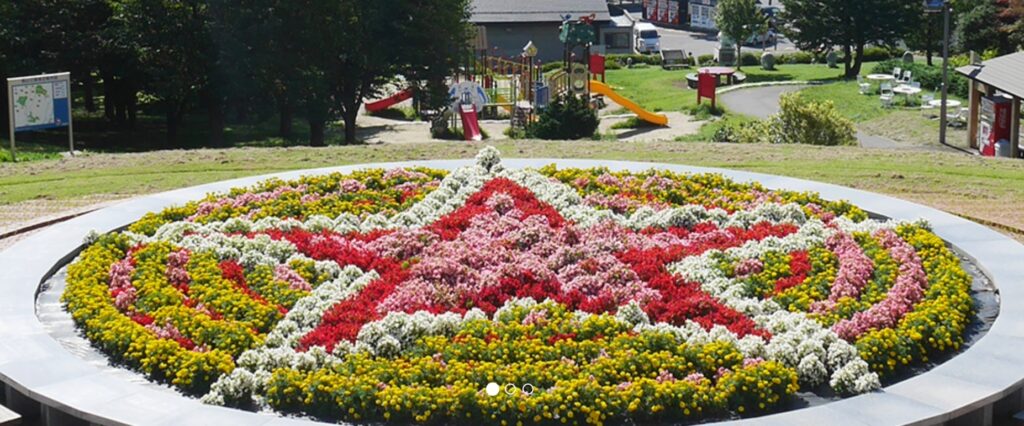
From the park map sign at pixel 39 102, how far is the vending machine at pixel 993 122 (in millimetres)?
21443

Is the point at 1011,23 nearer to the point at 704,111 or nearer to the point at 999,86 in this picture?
the point at 704,111

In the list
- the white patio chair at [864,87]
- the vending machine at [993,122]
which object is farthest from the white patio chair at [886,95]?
the vending machine at [993,122]

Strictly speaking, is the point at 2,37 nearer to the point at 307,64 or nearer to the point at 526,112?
the point at 307,64

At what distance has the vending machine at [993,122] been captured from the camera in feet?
107

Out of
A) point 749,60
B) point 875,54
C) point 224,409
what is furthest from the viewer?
point 749,60

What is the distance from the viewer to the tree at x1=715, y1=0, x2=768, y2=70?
6619 cm

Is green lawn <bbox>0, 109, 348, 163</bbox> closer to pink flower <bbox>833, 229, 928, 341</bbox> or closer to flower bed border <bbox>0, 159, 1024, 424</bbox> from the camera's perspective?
flower bed border <bbox>0, 159, 1024, 424</bbox>

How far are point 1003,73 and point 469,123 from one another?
16.0 meters

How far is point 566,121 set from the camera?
120ft

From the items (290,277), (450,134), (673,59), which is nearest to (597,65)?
(673,59)

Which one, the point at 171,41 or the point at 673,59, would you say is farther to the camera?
the point at 673,59

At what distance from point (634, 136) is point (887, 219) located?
26704 millimetres

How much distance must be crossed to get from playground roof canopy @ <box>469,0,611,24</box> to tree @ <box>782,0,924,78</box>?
1371 centimetres

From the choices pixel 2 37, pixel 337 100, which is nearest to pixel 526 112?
pixel 337 100
